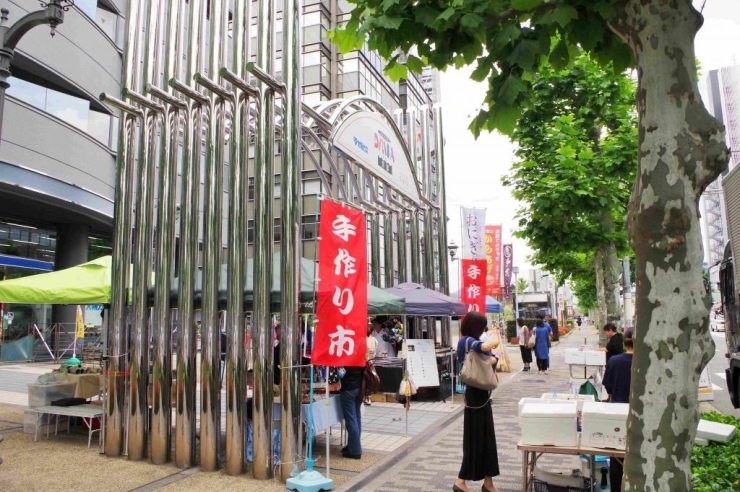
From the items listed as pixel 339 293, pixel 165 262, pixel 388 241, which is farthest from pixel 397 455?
pixel 388 241

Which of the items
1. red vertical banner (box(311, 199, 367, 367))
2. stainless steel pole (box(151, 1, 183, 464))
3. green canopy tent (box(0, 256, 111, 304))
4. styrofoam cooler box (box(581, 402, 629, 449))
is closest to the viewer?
styrofoam cooler box (box(581, 402, 629, 449))

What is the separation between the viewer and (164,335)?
25.0ft

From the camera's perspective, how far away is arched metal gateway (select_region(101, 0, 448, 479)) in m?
6.85

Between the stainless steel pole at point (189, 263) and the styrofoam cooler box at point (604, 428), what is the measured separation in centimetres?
478

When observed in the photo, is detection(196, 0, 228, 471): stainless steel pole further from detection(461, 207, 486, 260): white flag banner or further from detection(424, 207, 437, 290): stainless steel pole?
detection(461, 207, 486, 260): white flag banner

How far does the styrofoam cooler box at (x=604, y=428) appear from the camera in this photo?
4727mm

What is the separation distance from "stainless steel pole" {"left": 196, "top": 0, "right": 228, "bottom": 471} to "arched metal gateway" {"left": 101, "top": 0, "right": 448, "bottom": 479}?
0.02 meters

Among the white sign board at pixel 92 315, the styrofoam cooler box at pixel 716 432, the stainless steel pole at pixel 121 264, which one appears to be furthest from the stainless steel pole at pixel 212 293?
the white sign board at pixel 92 315

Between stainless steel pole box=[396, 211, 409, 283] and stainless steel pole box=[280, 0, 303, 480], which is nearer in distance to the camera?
stainless steel pole box=[280, 0, 303, 480]

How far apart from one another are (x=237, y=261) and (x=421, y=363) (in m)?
5.69

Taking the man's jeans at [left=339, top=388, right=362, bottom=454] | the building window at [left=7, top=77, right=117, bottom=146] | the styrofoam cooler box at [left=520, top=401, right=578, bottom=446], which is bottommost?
the man's jeans at [left=339, top=388, right=362, bottom=454]

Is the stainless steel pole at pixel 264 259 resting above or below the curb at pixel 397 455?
above

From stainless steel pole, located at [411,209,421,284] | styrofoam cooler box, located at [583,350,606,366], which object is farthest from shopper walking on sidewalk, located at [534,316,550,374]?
styrofoam cooler box, located at [583,350,606,366]

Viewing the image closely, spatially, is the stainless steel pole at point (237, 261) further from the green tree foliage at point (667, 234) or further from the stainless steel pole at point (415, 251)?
the stainless steel pole at point (415, 251)
